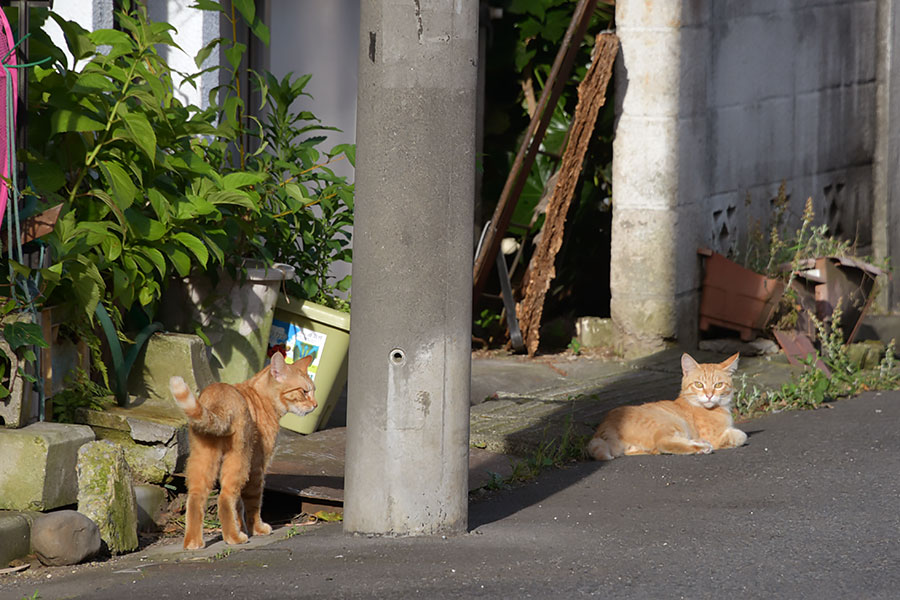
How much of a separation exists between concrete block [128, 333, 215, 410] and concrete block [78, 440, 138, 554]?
36.1 inches

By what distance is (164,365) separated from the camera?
564 centimetres

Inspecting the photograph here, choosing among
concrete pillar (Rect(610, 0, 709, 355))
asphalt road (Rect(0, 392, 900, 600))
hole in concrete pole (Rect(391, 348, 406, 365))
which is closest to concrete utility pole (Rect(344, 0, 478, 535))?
hole in concrete pole (Rect(391, 348, 406, 365))

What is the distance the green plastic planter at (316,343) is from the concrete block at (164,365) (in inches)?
27.1

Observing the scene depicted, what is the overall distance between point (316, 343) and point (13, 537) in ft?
7.07

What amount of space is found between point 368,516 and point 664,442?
7.41ft

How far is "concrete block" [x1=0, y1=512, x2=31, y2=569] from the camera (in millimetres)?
4340

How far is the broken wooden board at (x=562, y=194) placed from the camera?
8.80 metres

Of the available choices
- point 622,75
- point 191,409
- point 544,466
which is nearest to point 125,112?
point 191,409

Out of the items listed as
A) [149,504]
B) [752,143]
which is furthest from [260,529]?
[752,143]

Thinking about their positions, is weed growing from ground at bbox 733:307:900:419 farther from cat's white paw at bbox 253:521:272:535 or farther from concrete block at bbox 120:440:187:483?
concrete block at bbox 120:440:187:483

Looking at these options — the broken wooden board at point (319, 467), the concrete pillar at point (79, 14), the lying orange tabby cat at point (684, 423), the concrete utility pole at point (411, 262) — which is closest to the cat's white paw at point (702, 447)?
the lying orange tabby cat at point (684, 423)

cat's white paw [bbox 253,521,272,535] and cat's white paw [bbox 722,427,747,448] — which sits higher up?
cat's white paw [bbox 722,427,747,448]

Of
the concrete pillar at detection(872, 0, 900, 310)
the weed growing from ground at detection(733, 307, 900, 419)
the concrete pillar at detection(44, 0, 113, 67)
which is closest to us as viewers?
the concrete pillar at detection(44, 0, 113, 67)

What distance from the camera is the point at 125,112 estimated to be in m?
5.14
